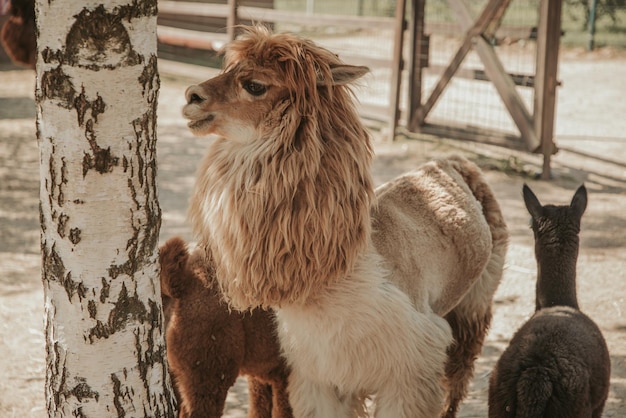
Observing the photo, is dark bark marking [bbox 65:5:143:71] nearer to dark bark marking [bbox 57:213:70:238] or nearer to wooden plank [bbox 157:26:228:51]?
dark bark marking [bbox 57:213:70:238]

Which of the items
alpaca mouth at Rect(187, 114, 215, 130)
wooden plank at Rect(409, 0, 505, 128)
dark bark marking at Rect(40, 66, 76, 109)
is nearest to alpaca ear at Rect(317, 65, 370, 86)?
alpaca mouth at Rect(187, 114, 215, 130)

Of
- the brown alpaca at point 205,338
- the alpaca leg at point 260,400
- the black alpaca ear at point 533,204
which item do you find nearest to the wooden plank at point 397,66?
the black alpaca ear at point 533,204

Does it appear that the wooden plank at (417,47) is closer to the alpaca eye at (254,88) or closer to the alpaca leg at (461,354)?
the alpaca leg at (461,354)

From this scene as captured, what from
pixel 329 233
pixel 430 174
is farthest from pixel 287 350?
pixel 430 174

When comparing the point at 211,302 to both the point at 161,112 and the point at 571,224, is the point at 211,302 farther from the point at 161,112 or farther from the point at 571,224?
the point at 161,112

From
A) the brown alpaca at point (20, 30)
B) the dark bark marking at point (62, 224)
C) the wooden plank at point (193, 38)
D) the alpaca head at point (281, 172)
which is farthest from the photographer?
the wooden plank at point (193, 38)

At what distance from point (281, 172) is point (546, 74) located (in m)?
6.33

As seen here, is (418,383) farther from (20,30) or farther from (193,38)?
(193,38)

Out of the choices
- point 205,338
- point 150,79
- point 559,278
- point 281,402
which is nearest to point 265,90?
point 150,79

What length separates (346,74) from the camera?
298 centimetres

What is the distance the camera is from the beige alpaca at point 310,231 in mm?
2900

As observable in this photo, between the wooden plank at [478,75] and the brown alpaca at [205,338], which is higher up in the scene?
the wooden plank at [478,75]

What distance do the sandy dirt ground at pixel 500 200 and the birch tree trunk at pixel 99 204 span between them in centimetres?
151

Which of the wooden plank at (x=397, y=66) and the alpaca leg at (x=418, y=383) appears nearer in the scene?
the alpaca leg at (x=418, y=383)
